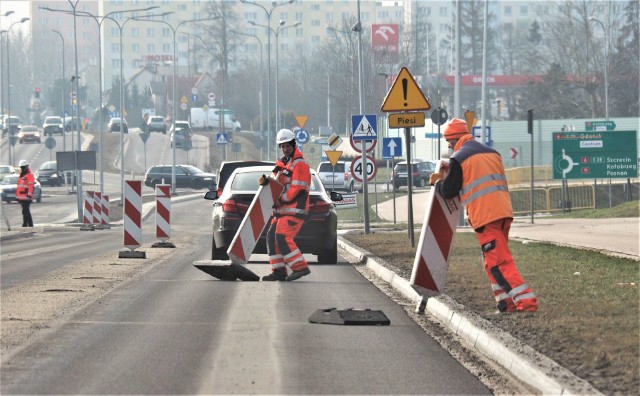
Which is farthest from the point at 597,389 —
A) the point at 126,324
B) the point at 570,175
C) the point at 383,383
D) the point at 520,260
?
the point at 570,175

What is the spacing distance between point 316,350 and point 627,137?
3467 cm

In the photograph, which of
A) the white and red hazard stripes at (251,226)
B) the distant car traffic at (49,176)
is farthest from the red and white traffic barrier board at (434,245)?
the distant car traffic at (49,176)

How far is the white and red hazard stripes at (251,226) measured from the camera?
16453 millimetres

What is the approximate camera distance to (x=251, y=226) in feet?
54.7

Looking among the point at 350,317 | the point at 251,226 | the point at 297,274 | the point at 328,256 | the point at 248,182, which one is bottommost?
the point at 328,256

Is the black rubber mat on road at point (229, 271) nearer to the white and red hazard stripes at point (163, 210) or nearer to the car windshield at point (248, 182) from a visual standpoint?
the car windshield at point (248, 182)

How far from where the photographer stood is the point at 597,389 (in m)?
7.29

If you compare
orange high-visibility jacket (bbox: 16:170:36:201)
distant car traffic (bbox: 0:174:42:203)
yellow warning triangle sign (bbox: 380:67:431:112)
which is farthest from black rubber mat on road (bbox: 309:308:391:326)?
distant car traffic (bbox: 0:174:42:203)

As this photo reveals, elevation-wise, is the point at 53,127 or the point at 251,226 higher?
the point at 53,127

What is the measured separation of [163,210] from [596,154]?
22493mm

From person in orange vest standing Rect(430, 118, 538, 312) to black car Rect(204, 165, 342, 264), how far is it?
6919 mm

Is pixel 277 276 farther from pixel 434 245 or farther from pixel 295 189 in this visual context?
pixel 434 245

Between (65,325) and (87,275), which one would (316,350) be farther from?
(87,275)

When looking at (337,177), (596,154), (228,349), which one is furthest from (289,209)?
(337,177)
